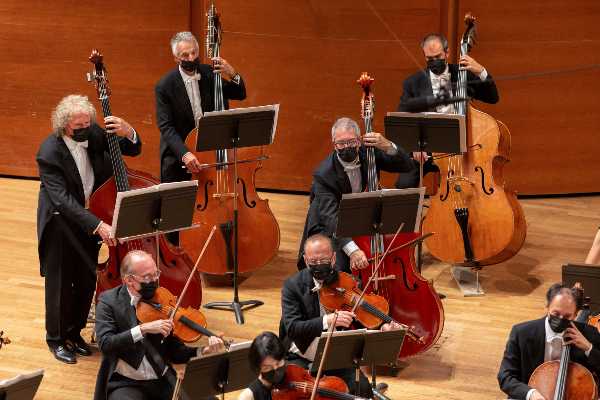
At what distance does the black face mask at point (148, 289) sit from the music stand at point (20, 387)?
2.64 feet

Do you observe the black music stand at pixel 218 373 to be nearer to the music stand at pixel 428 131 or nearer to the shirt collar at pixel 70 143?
the shirt collar at pixel 70 143

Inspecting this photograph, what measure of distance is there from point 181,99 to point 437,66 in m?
1.63

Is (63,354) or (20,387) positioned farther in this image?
(63,354)

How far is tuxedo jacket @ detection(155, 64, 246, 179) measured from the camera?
22.8ft

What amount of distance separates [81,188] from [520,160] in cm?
386

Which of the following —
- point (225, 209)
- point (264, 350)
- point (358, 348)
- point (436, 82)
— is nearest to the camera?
point (264, 350)

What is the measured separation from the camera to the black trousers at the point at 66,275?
19.9 ft

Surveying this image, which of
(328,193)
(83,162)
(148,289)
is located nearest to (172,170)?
(83,162)

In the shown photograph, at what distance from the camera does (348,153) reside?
627 cm

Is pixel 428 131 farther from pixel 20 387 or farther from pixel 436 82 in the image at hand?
pixel 20 387

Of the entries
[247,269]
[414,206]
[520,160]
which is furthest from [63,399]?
[520,160]

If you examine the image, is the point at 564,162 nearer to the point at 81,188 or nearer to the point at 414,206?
the point at 414,206

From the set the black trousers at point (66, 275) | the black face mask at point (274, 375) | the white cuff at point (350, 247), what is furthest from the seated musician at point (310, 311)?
the black trousers at point (66, 275)

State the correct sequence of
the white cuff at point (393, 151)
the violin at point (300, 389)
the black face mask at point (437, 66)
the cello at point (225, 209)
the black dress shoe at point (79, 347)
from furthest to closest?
the black face mask at point (437, 66) < the cello at point (225, 209) < the white cuff at point (393, 151) < the black dress shoe at point (79, 347) < the violin at point (300, 389)
